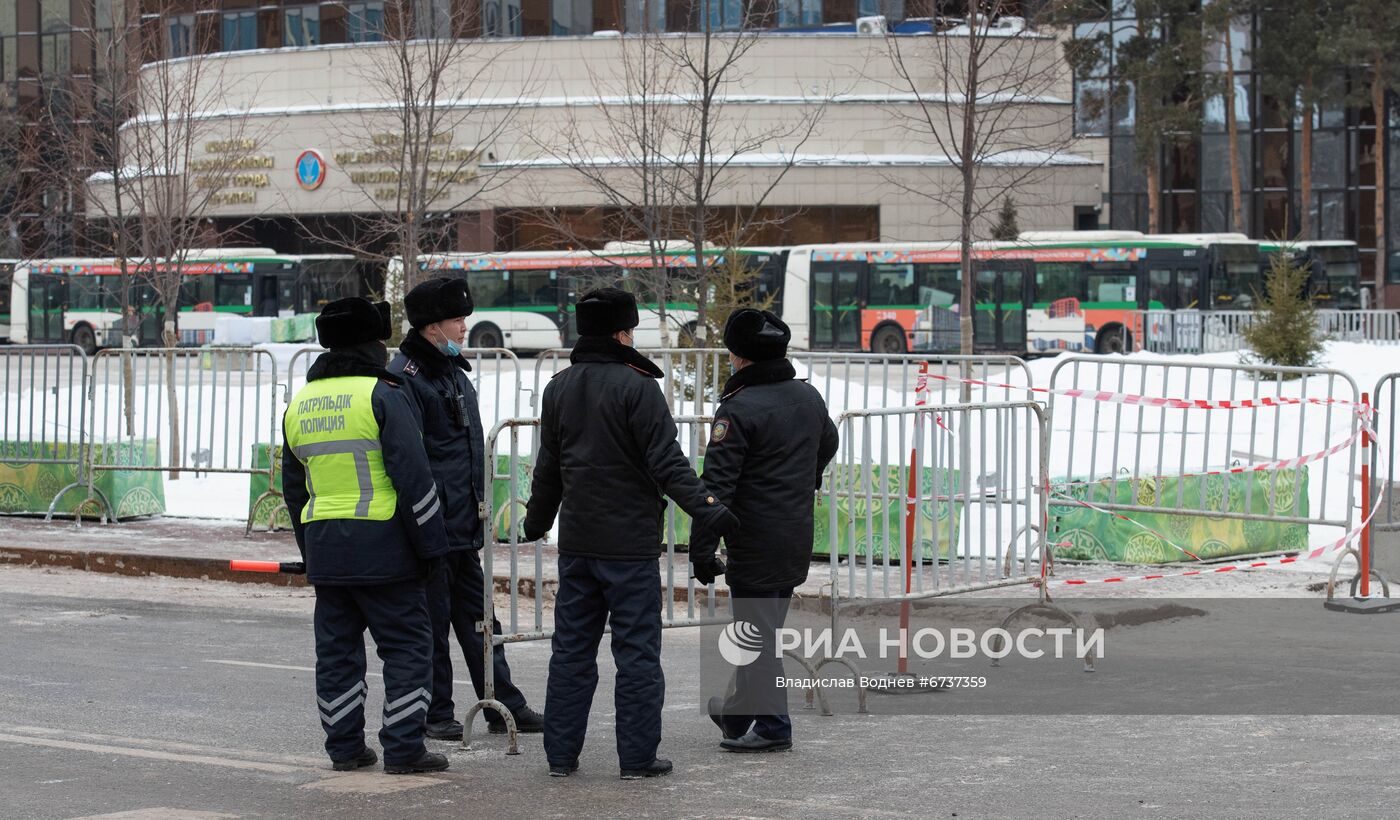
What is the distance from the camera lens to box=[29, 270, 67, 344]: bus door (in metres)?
53.5

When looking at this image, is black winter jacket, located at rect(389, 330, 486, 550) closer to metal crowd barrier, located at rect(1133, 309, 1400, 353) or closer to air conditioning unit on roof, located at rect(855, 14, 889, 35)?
metal crowd barrier, located at rect(1133, 309, 1400, 353)

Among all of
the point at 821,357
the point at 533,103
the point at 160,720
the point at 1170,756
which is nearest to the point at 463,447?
the point at 160,720

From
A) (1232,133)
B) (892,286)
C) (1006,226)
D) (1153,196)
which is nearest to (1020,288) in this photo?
(1006,226)

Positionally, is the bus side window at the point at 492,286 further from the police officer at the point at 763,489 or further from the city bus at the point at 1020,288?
the police officer at the point at 763,489

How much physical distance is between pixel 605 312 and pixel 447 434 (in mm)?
1026

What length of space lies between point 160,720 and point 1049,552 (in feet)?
20.0

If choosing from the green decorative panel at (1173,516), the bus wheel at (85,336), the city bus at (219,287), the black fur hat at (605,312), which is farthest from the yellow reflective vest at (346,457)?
the bus wheel at (85,336)

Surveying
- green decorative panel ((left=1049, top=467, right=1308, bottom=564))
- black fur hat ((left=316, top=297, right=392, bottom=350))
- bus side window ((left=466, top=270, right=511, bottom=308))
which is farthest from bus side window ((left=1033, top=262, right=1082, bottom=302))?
black fur hat ((left=316, top=297, right=392, bottom=350))

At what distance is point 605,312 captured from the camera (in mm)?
6668

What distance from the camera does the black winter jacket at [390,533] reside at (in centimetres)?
668

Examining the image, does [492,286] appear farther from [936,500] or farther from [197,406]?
[936,500]

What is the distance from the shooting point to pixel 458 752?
23.8 feet

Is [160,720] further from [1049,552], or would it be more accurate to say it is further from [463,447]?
[1049,552]

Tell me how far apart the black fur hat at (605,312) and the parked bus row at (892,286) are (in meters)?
27.6
